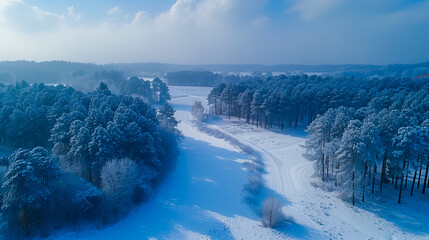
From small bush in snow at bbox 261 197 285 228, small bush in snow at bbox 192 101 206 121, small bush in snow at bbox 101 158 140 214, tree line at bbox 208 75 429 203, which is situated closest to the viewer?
small bush in snow at bbox 261 197 285 228

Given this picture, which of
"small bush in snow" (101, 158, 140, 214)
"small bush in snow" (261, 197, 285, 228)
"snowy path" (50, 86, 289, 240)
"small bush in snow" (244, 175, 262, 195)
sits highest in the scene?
"small bush in snow" (101, 158, 140, 214)

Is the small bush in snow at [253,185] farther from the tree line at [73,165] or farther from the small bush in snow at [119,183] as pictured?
the small bush in snow at [119,183]

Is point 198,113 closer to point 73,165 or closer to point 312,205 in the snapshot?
point 73,165

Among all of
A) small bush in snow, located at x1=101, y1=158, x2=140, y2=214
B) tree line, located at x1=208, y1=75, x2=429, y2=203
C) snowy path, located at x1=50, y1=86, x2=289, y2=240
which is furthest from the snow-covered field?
tree line, located at x1=208, y1=75, x2=429, y2=203

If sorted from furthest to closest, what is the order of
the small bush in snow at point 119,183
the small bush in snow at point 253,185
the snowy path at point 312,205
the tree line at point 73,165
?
the small bush in snow at point 253,185
the small bush in snow at point 119,183
the snowy path at point 312,205
the tree line at point 73,165

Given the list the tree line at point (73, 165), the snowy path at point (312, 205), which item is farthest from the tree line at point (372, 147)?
the tree line at point (73, 165)

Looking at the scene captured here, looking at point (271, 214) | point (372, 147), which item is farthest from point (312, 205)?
point (372, 147)

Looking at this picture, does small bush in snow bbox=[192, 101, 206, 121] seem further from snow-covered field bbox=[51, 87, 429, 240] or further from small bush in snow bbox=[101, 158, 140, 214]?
small bush in snow bbox=[101, 158, 140, 214]
